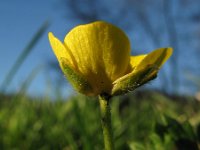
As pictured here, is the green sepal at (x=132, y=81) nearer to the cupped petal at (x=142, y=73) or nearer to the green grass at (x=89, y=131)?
the cupped petal at (x=142, y=73)

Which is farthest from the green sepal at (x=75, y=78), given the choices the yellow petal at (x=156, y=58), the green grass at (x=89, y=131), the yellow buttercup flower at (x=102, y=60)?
the green grass at (x=89, y=131)

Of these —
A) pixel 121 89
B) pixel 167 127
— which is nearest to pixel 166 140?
pixel 167 127

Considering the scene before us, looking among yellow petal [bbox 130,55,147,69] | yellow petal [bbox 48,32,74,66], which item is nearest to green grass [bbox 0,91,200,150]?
yellow petal [bbox 130,55,147,69]

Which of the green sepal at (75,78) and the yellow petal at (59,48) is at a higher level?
the yellow petal at (59,48)

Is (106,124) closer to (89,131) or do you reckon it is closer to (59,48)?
(59,48)

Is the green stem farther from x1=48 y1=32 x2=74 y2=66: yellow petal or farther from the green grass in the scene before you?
the green grass

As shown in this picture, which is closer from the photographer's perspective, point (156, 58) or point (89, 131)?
point (156, 58)

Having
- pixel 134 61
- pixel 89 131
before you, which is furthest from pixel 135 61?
pixel 89 131

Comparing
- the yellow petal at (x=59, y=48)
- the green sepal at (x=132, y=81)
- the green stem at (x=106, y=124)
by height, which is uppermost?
the yellow petal at (x=59, y=48)
